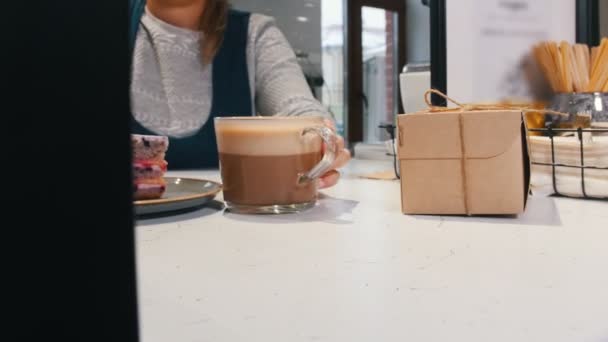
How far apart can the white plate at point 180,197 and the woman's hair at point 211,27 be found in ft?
2.77

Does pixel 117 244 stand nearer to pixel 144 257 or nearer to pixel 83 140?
pixel 83 140

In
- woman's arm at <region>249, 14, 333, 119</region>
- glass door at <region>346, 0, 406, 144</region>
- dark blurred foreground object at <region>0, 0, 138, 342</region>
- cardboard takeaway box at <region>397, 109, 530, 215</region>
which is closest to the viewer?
dark blurred foreground object at <region>0, 0, 138, 342</region>

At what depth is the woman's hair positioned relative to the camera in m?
1.55

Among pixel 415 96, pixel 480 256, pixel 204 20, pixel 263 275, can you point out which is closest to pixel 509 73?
pixel 415 96

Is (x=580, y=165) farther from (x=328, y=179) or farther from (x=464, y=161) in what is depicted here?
(x=328, y=179)

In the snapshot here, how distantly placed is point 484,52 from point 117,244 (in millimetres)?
784

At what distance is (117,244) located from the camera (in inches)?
6.2

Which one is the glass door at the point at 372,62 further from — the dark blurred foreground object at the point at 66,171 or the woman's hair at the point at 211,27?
the dark blurred foreground object at the point at 66,171

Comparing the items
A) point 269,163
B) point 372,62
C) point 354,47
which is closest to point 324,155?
point 269,163

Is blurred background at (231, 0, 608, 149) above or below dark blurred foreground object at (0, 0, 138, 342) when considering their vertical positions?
above

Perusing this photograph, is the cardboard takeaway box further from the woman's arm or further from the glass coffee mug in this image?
the woman's arm

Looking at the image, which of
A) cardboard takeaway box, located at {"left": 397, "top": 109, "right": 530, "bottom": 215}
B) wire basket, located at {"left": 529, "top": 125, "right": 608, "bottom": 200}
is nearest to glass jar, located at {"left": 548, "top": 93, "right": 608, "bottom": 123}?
wire basket, located at {"left": 529, "top": 125, "right": 608, "bottom": 200}

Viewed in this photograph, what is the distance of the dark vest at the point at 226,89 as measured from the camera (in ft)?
5.13

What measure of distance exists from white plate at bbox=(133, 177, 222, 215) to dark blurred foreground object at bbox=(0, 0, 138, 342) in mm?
332
